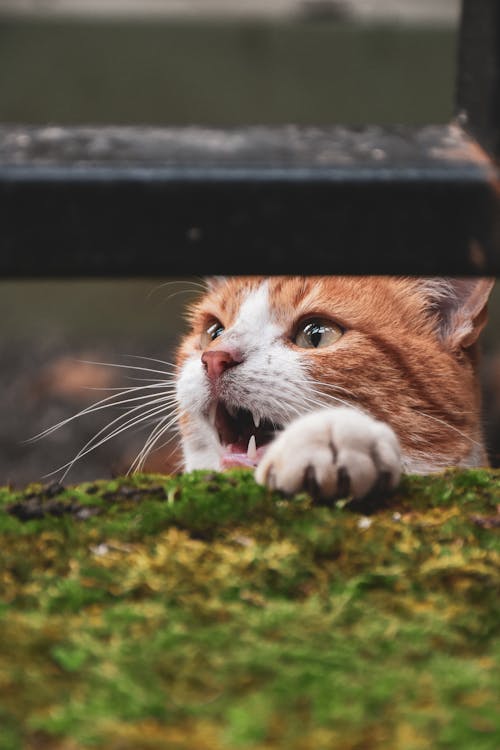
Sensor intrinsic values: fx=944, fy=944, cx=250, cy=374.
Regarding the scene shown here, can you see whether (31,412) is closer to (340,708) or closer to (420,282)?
(420,282)

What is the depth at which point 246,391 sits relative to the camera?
1728 mm

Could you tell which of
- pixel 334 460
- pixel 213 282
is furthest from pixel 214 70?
pixel 334 460

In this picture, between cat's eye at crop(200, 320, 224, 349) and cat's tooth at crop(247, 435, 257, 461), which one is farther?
cat's eye at crop(200, 320, 224, 349)

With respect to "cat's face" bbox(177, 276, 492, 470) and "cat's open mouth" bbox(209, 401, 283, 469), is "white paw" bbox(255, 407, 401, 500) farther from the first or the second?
"cat's open mouth" bbox(209, 401, 283, 469)

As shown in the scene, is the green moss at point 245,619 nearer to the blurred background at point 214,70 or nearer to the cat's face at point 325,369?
the cat's face at point 325,369

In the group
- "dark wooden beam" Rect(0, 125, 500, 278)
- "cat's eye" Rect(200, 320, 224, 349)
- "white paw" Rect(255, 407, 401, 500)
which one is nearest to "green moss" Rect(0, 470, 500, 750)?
"white paw" Rect(255, 407, 401, 500)

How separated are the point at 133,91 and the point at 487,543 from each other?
153 inches

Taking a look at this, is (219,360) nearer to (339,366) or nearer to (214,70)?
(339,366)

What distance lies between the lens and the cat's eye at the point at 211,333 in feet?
6.69

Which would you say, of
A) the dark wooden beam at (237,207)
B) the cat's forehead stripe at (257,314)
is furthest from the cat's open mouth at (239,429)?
the dark wooden beam at (237,207)

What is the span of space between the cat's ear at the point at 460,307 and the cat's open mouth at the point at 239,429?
1.39ft

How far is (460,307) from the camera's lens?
6.30 feet

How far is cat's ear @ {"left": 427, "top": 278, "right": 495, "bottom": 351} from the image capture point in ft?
6.16

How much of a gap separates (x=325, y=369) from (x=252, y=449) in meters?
0.20
